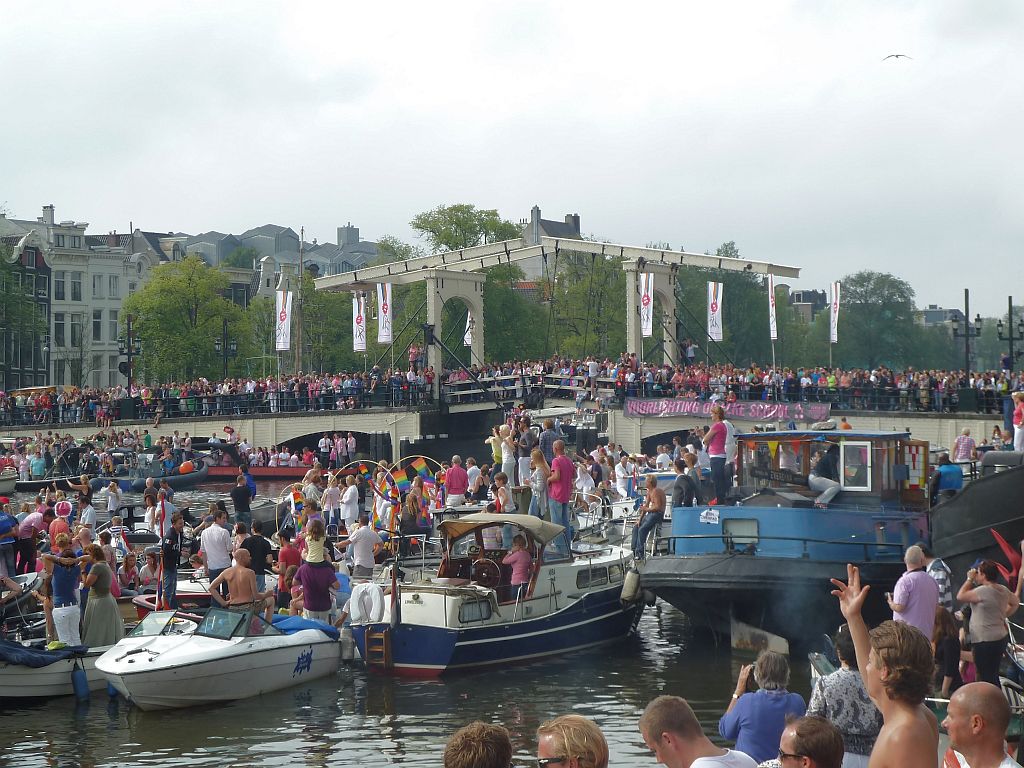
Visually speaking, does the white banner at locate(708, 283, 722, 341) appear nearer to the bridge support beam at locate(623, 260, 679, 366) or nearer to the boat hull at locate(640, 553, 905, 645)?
the bridge support beam at locate(623, 260, 679, 366)

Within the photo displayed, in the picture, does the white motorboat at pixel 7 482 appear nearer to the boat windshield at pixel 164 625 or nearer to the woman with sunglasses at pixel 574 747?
the boat windshield at pixel 164 625

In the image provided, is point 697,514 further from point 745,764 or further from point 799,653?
point 745,764

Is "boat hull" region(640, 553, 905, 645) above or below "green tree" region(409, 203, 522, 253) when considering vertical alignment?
below

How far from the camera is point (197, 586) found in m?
19.5

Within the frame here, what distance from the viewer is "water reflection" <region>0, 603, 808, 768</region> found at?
1407 cm

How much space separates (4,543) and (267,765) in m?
7.97

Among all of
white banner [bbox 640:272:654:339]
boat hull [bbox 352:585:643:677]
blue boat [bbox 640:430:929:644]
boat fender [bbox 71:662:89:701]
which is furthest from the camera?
white banner [bbox 640:272:654:339]

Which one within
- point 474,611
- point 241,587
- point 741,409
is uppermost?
point 741,409

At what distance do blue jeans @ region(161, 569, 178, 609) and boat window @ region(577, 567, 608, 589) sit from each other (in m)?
5.97

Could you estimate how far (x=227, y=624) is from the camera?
52.6ft

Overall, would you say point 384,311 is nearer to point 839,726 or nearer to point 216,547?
point 216,547

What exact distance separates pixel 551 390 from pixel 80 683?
3287cm

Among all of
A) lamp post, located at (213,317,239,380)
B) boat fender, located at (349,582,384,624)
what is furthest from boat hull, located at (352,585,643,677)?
lamp post, located at (213,317,239,380)

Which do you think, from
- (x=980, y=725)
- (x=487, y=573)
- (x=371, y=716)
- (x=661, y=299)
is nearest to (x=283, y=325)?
(x=661, y=299)
